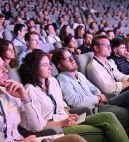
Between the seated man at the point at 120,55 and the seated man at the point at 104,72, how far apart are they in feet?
0.61

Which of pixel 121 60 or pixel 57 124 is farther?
pixel 121 60

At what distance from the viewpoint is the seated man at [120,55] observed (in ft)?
13.2

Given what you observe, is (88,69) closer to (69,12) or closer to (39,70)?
(39,70)

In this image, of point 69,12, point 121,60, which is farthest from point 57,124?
point 69,12

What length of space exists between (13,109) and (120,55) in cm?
238

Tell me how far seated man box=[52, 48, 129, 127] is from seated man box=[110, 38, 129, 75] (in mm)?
1059

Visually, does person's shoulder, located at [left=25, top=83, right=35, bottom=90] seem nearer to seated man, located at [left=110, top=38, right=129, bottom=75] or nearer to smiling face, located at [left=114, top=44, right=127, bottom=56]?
seated man, located at [left=110, top=38, right=129, bottom=75]

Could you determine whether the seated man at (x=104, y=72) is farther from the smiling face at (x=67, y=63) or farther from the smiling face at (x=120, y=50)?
the smiling face at (x=67, y=63)

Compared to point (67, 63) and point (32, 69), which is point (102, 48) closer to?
point (67, 63)

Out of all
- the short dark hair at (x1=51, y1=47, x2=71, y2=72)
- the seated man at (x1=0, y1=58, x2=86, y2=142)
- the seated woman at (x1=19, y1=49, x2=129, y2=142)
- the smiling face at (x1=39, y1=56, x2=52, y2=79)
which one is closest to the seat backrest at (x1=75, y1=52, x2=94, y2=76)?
the short dark hair at (x1=51, y1=47, x2=71, y2=72)

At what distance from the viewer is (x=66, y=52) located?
2.84m

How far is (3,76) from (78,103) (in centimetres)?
97

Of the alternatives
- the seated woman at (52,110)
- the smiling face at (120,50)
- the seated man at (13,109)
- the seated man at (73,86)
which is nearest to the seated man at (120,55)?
the smiling face at (120,50)

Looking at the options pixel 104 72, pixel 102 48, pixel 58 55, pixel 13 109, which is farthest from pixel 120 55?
pixel 13 109
